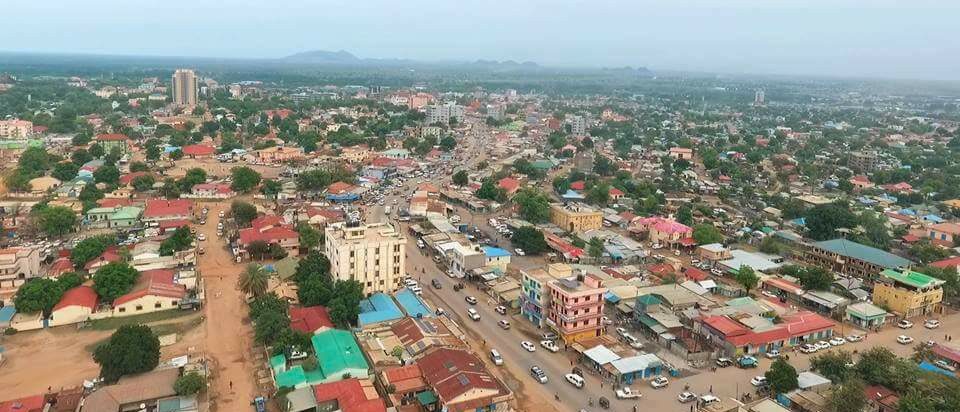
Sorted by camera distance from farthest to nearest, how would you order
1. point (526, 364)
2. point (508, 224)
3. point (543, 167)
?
point (543, 167)
point (508, 224)
point (526, 364)

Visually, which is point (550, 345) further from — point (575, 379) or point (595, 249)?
point (595, 249)

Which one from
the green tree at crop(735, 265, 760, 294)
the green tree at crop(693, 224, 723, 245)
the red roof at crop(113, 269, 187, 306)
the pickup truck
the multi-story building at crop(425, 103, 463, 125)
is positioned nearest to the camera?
the pickup truck

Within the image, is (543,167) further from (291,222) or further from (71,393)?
(71,393)

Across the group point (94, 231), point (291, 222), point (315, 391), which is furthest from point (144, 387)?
point (94, 231)

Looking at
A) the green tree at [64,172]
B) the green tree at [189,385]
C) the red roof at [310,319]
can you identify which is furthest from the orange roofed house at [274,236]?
the green tree at [64,172]

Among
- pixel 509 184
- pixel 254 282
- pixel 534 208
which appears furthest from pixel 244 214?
pixel 509 184

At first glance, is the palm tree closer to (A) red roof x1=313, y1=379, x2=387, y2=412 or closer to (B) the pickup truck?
(A) red roof x1=313, y1=379, x2=387, y2=412

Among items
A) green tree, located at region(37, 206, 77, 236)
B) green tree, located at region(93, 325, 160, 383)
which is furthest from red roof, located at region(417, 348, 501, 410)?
green tree, located at region(37, 206, 77, 236)
